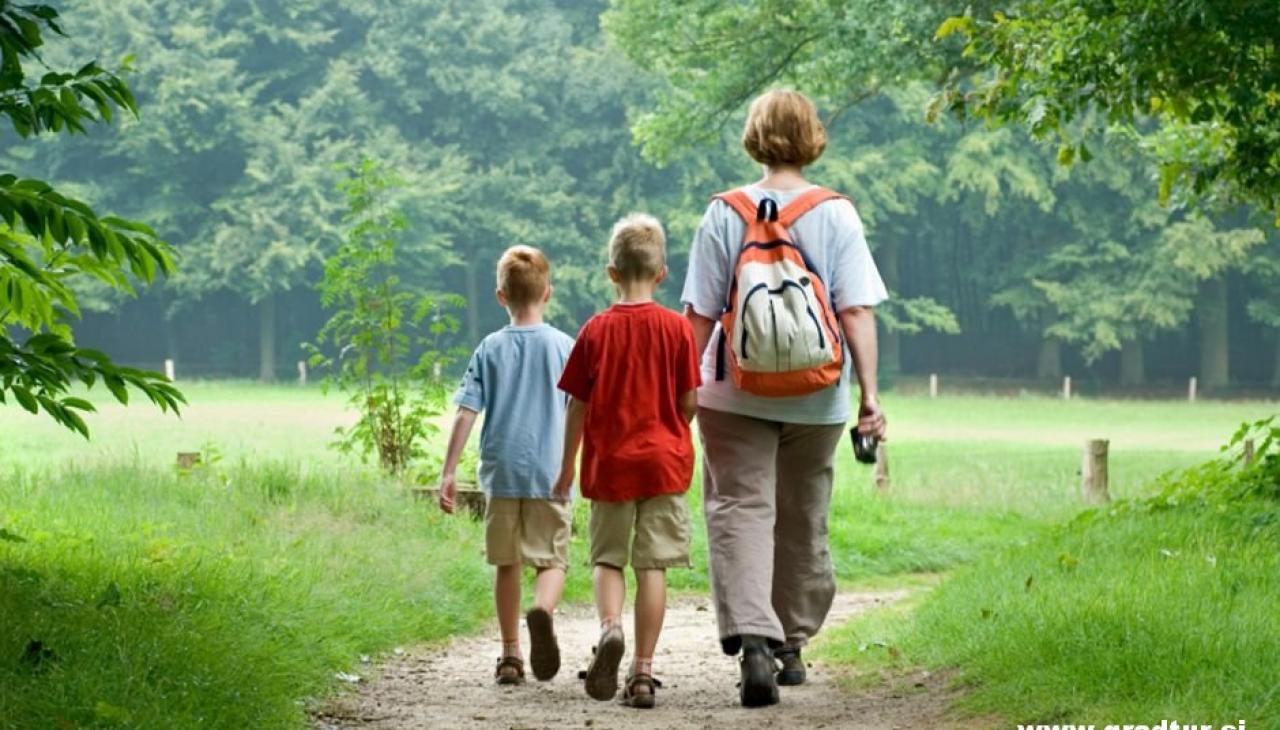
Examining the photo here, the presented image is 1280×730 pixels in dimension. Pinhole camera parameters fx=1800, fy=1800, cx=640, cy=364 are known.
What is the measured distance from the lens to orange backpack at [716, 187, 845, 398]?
19.8 ft

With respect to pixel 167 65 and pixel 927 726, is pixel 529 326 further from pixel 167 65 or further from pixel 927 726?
pixel 167 65

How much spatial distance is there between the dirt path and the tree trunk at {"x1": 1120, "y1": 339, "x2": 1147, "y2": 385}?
52.7m

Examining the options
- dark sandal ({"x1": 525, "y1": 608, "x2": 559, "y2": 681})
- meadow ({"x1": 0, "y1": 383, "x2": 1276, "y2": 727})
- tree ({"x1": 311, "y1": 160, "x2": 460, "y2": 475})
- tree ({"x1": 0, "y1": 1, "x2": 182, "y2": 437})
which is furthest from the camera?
tree ({"x1": 311, "y1": 160, "x2": 460, "y2": 475})

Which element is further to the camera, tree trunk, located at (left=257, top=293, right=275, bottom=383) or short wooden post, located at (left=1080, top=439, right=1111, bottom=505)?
tree trunk, located at (left=257, top=293, right=275, bottom=383)

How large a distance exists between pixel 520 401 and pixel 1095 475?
14.7 metres

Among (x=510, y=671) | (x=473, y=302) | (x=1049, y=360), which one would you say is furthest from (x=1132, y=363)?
(x=510, y=671)

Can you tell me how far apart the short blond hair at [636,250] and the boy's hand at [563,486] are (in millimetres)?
811

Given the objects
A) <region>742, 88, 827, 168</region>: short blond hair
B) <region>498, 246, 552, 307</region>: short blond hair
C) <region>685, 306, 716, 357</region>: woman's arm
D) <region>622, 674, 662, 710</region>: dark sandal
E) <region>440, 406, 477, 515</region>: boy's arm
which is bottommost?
<region>622, 674, 662, 710</region>: dark sandal

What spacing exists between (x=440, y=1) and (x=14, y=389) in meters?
57.2

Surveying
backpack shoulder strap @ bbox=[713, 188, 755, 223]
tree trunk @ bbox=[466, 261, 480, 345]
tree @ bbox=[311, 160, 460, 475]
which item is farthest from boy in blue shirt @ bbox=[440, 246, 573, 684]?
tree trunk @ bbox=[466, 261, 480, 345]

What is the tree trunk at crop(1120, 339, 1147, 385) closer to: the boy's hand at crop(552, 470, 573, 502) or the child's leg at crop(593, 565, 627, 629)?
the boy's hand at crop(552, 470, 573, 502)

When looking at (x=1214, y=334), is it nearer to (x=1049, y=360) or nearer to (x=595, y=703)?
(x=1049, y=360)

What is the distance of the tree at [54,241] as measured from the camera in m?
5.43

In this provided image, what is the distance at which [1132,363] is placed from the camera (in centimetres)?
5897
